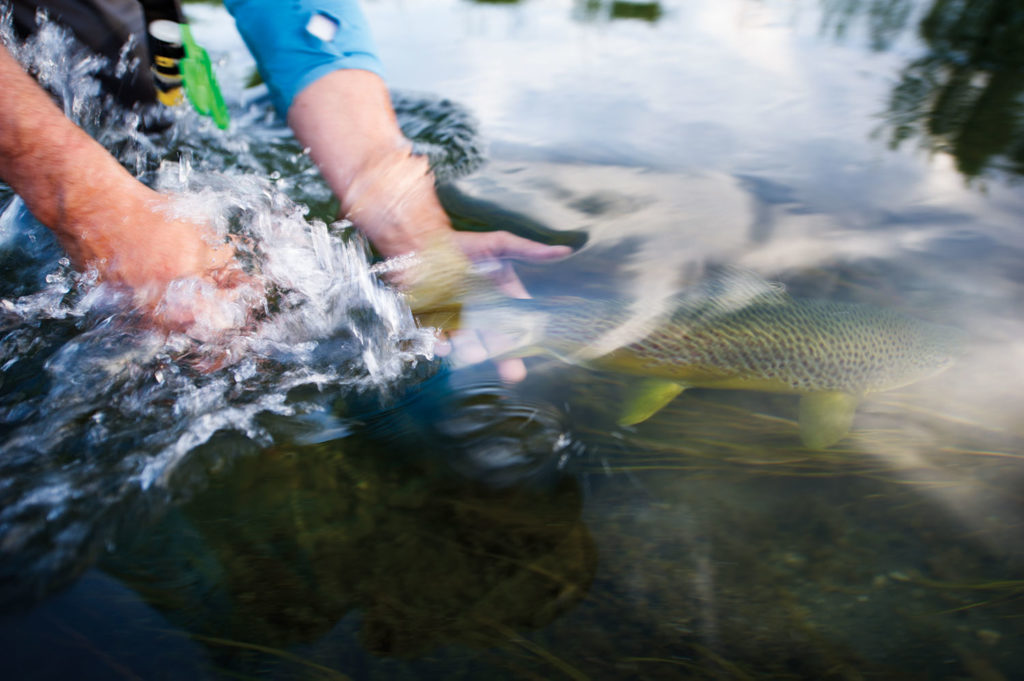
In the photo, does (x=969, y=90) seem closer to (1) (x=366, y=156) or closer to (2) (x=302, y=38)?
(1) (x=366, y=156)

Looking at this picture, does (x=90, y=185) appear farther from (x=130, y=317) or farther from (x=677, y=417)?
(x=677, y=417)

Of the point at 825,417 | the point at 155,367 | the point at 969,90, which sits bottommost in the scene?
the point at 155,367

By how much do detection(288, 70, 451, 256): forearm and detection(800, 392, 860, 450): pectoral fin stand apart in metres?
1.43

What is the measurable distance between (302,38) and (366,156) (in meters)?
0.63

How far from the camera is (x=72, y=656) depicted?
116 centimetres

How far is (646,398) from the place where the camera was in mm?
1793

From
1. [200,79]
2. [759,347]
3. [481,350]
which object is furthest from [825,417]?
[200,79]

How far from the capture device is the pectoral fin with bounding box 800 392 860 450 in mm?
1680

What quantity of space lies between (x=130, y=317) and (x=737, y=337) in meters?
1.85

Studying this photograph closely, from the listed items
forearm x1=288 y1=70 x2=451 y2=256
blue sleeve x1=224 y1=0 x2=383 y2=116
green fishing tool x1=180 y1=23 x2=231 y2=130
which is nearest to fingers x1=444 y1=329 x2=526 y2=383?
forearm x1=288 y1=70 x2=451 y2=256

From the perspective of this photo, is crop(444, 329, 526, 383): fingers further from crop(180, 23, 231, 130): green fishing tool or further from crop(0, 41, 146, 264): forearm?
crop(180, 23, 231, 130): green fishing tool

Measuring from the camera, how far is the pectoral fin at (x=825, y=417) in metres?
1.68

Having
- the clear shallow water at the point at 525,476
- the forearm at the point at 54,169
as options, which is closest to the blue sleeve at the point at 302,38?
the clear shallow water at the point at 525,476

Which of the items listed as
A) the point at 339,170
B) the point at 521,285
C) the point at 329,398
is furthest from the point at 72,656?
the point at 339,170
